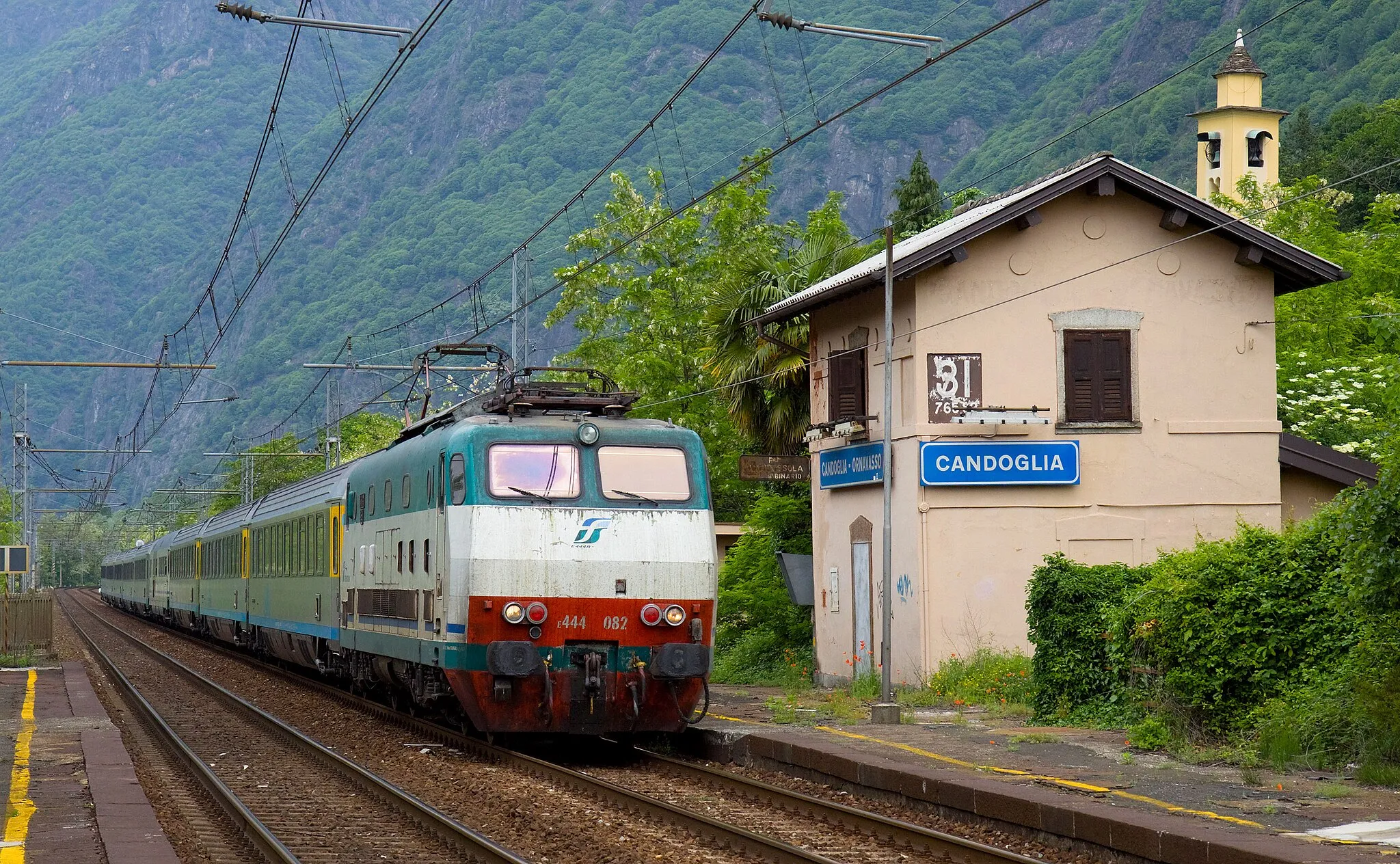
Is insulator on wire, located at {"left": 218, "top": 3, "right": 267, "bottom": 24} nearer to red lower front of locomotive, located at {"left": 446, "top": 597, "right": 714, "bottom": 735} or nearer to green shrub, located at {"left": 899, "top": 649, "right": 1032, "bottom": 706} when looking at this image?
red lower front of locomotive, located at {"left": 446, "top": 597, "right": 714, "bottom": 735}

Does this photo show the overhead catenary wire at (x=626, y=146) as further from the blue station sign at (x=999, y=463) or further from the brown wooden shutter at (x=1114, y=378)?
the brown wooden shutter at (x=1114, y=378)

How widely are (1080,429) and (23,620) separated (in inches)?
818

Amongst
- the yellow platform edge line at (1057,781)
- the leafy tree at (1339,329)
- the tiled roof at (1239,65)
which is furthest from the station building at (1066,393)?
the tiled roof at (1239,65)

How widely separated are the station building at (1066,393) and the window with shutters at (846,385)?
60 cm

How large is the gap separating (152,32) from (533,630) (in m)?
201

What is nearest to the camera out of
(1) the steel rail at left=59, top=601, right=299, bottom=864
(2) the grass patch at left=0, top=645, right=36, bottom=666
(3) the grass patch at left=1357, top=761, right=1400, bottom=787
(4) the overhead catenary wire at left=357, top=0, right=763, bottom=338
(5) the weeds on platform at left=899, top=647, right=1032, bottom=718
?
(1) the steel rail at left=59, top=601, right=299, bottom=864

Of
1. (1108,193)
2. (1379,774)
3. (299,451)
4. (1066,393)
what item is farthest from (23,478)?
(1379,774)

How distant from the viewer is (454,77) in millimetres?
158625

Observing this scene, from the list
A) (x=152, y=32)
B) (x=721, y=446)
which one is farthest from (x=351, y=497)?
(x=152, y=32)

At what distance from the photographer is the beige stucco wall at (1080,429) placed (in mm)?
20281

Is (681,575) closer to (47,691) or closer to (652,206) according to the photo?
(47,691)

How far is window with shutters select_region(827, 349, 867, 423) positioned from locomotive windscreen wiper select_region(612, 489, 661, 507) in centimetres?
715

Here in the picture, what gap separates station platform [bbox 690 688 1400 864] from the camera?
357 inches

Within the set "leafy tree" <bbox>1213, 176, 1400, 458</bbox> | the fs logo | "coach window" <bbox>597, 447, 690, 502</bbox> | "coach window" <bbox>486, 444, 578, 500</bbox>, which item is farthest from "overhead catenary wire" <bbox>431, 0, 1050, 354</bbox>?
"leafy tree" <bbox>1213, 176, 1400, 458</bbox>
